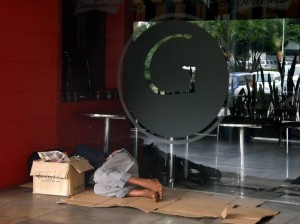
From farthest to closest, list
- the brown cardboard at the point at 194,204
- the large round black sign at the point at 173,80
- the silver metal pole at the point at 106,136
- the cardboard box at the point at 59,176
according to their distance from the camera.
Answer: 1. the silver metal pole at the point at 106,136
2. the large round black sign at the point at 173,80
3. the cardboard box at the point at 59,176
4. the brown cardboard at the point at 194,204

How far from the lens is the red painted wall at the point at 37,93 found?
22.2ft

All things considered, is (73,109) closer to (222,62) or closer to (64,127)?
(64,127)

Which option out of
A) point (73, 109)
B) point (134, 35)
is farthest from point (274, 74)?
point (73, 109)

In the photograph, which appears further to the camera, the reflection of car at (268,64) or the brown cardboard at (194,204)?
the reflection of car at (268,64)

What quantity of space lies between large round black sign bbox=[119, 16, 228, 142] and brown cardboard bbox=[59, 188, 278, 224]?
794 mm

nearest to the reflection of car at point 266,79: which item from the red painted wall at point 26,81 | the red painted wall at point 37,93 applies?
the red painted wall at point 37,93

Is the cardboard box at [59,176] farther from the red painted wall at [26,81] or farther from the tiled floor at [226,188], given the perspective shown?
the red painted wall at [26,81]

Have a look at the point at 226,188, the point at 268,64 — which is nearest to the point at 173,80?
the point at 268,64

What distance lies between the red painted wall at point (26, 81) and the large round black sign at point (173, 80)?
0.85 m

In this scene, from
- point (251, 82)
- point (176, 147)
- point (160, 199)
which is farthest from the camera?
point (176, 147)

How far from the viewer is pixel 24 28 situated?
694 centimetres

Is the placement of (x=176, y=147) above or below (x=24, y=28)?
below

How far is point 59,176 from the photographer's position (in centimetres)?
654

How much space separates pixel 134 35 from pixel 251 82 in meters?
1.47
